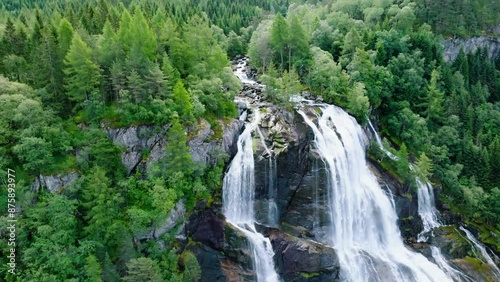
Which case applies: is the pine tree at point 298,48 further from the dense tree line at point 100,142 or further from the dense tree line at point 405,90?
the dense tree line at point 100,142

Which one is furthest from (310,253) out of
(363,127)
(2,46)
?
(2,46)

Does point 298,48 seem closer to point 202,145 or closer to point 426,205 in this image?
point 426,205

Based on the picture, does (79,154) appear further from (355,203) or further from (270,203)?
(355,203)

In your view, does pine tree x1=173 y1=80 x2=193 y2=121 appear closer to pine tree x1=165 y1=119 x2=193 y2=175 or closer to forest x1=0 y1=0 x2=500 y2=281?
forest x1=0 y1=0 x2=500 y2=281

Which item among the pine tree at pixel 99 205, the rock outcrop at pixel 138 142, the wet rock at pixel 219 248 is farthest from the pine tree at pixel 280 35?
the pine tree at pixel 99 205

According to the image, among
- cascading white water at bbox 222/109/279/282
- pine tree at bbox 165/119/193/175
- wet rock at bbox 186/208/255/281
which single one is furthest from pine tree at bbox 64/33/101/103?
wet rock at bbox 186/208/255/281
